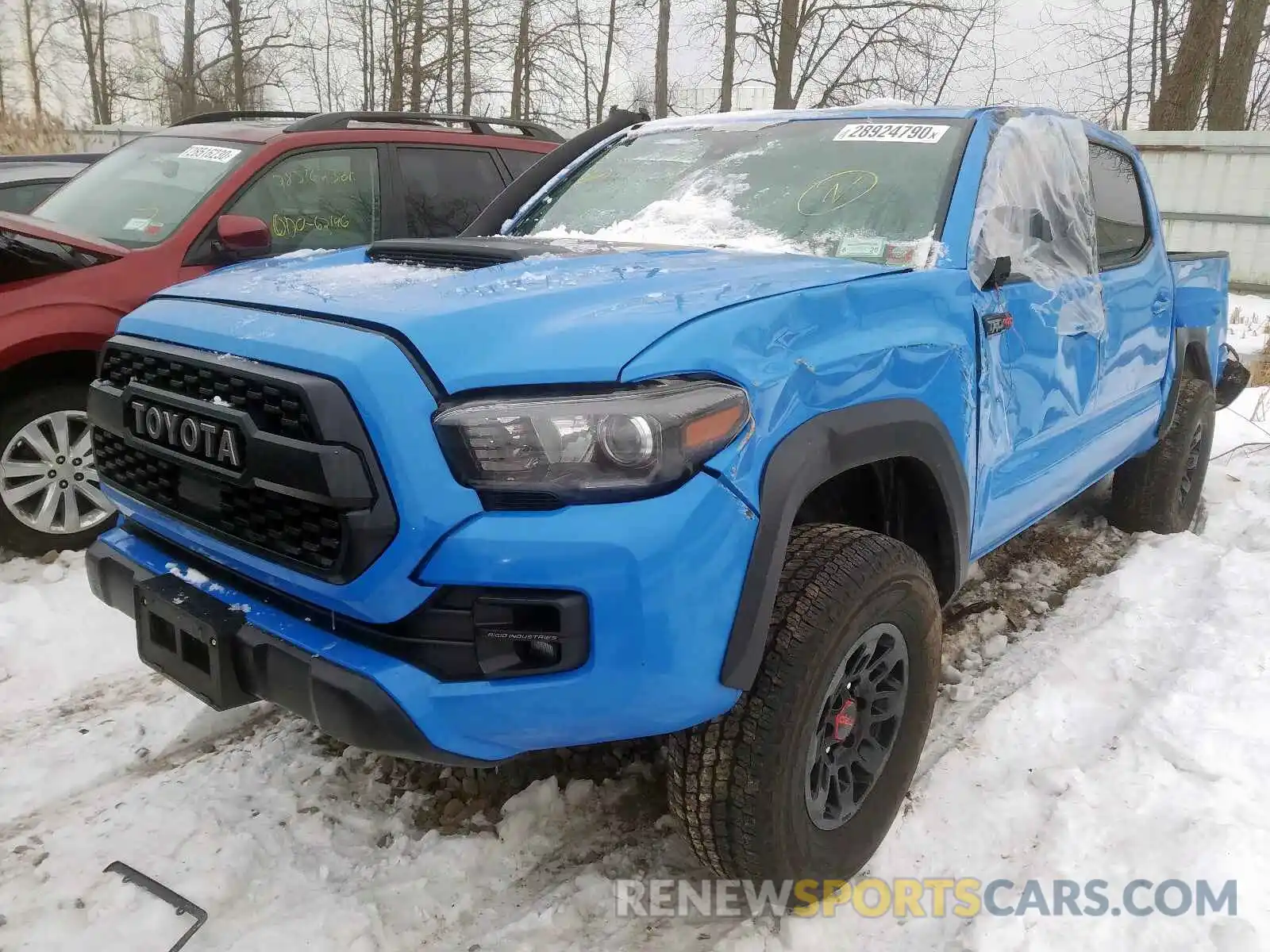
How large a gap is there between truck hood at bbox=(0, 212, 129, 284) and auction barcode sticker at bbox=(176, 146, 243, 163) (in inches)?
30.6

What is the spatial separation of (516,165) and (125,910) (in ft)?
15.0

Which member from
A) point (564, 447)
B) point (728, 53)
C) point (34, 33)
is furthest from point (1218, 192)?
point (34, 33)

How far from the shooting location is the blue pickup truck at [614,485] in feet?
5.28

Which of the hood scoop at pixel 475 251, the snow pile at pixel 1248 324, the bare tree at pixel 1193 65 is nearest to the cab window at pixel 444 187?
the hood scoop at pixel 475 251

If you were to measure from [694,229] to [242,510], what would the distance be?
162 centimetres

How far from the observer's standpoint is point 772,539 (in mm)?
1730

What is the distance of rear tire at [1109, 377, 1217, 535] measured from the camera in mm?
4328

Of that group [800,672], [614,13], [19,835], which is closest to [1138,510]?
[800,672]

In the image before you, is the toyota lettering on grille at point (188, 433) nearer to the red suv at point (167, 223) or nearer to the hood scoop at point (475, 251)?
the hood scoop at point (475, 251)

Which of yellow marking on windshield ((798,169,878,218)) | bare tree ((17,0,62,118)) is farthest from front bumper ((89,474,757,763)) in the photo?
bare tree ((17,0,62,118))

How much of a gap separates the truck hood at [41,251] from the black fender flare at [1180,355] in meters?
4.62

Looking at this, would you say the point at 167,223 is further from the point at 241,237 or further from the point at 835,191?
the point at 835,191

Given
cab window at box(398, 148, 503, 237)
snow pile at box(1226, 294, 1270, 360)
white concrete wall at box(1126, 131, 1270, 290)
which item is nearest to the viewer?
cab window at box(398, 148, 503, 237)

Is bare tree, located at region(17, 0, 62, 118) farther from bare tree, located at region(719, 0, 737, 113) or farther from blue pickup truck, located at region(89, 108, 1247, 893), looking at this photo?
blue pickup truck, located at region(89, 108, 1247, 893)
